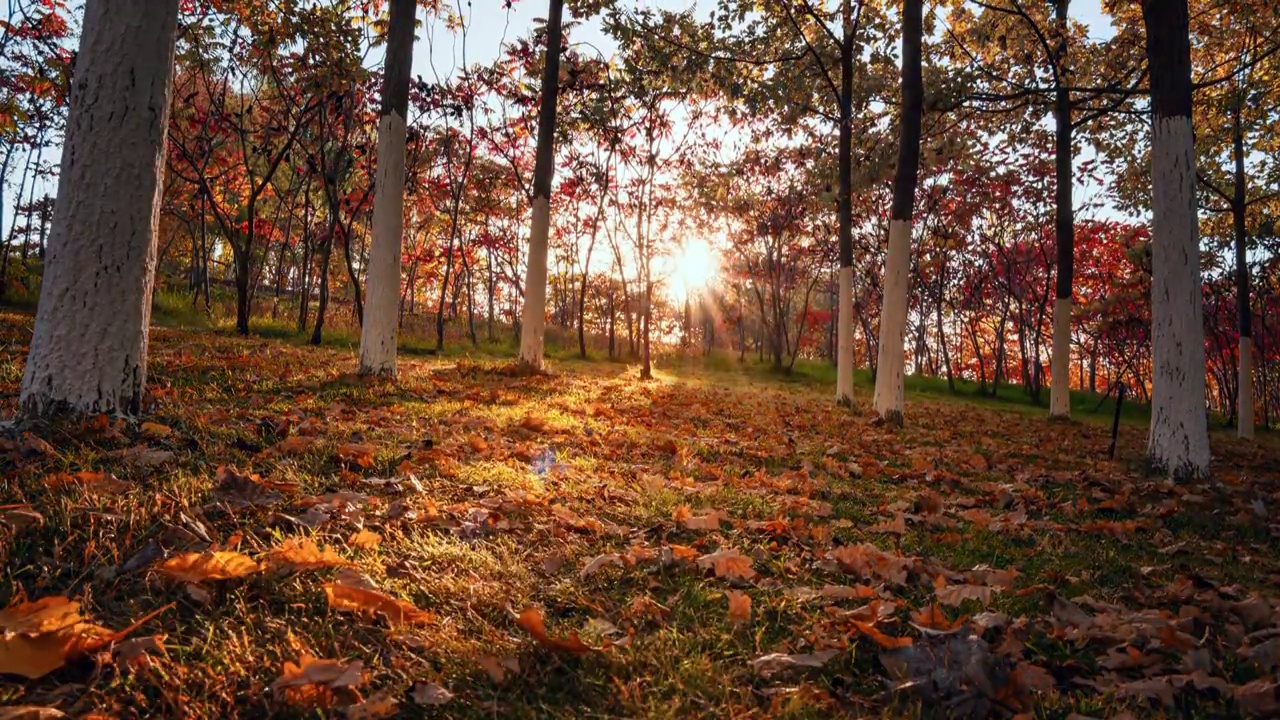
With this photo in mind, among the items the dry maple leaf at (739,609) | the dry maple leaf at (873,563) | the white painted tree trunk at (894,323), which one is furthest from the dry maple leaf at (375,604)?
the white painted tree trunk at (894,323)

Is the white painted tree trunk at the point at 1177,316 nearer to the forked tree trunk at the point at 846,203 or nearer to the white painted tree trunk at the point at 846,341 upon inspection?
the forked tree trunk at the point at 846,203

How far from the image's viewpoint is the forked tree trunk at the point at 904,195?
8180 millimetres

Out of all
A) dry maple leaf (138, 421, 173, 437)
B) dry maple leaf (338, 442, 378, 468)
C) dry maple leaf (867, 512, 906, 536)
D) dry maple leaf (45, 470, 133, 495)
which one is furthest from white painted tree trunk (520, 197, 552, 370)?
dry maple leaf (45, 470, 133, 495)

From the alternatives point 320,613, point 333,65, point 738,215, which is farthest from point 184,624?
point 738,215

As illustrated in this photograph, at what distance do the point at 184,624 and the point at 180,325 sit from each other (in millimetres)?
12859

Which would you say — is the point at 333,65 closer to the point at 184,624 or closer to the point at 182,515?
the point at 182,515

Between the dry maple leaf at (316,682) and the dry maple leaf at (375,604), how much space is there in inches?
11.2

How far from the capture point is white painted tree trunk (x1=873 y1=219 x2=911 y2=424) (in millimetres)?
8188

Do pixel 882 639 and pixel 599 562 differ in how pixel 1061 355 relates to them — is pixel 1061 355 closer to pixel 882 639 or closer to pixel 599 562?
pixel 882 639

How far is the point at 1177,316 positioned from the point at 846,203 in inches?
234

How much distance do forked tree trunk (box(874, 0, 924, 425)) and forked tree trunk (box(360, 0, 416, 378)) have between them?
20.9 ft

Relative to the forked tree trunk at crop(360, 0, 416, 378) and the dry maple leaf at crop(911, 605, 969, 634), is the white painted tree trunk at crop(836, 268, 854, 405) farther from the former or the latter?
the dry maple leaf at crop(911, 605, 969, 634)

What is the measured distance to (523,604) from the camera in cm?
203

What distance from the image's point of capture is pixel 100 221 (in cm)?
323
